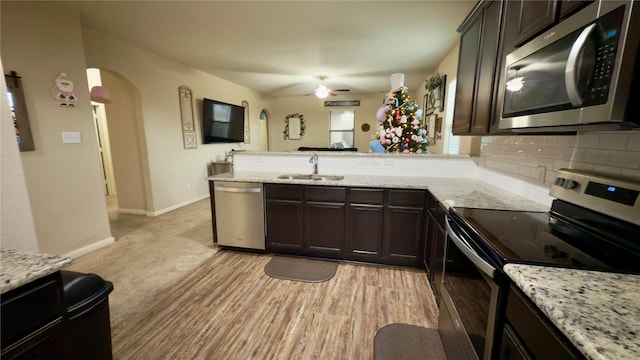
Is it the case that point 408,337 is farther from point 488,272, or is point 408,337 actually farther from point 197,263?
point 197,263

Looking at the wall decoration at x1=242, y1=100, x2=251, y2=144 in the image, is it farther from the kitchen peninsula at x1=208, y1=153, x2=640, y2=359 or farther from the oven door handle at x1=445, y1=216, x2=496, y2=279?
the oven door handle at x1=445, y1=216, x2=496, y2=279

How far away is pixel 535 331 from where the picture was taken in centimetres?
74

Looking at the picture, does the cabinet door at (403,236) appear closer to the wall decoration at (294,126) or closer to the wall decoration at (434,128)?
the wall decoration at (434,128)

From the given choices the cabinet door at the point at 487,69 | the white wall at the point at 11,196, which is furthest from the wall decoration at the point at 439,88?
the white wall at the point at 11,196

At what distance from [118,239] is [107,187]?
3.36 meters

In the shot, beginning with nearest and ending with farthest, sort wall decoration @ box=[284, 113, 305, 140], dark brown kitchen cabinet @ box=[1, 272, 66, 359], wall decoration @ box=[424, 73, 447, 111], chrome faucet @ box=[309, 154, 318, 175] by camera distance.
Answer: dark brown kitchen cabinet @ box=[1, 272, 66, 359] < chrome faucet @ box=[309, 154, 318, 175] < wall decoration @ box=[424, 73, 447, 111] < wall decoration @ box=[284, 113, 305, 140]

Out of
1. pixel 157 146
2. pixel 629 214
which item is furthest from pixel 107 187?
pixel 629 214

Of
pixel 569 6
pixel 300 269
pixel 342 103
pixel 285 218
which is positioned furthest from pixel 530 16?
pixel 342 103

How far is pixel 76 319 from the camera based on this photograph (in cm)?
105

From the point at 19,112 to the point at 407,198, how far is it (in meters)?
3.83

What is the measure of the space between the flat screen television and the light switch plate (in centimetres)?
254

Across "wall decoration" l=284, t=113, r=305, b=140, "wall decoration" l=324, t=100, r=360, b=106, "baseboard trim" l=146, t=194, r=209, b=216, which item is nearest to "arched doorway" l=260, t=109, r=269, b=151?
"wall decoration" l=284, t=113, r=305, b=140

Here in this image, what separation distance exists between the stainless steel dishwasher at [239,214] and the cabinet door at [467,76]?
6.86ft

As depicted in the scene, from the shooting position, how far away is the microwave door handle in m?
0.91
